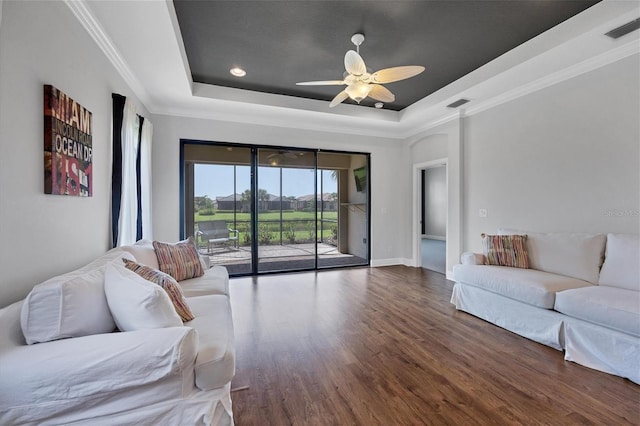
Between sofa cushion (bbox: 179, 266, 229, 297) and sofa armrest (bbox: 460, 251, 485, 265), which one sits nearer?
sofa cushion (bbox: 179, 266, 229, 297)

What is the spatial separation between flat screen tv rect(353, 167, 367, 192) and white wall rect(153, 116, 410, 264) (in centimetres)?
33

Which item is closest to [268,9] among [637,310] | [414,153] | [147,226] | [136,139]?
[136,139]

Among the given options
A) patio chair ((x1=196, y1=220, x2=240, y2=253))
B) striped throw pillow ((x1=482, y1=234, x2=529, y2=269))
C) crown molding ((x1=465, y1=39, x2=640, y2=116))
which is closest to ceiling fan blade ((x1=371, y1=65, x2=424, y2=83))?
crown molding ((x1=465, y1=39, x2=640, y2=116))

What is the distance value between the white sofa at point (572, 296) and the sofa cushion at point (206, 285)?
280cm

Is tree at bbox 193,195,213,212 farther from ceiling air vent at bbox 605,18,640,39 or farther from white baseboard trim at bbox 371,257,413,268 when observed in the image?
ceiling air vent at bbox 605,18,640,39

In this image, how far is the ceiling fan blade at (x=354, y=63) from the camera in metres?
2.53

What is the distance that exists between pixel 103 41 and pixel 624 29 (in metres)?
4.68

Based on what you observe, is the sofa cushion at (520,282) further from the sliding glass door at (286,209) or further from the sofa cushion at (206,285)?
the sliding glass door at (286,209)

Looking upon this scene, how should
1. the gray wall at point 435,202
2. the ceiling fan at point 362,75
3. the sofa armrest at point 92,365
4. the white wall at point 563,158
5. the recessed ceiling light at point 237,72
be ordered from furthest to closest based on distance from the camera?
the gray wall at point 435,202, the recessed ceiling light at point 237,72, the white wall at point 563,158, the ceiling fan at point 362,75, the sofa armrest at point 92,365

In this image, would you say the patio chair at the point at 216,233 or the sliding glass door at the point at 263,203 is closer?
the sliding glass door at the point at 263,203


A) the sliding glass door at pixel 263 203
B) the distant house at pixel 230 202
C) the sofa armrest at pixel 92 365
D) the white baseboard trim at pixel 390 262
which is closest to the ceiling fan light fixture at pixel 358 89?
the sliding glass door at pixel 263 203

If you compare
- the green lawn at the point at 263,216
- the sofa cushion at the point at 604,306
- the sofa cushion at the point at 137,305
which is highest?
the green lawn at the point at 263,216

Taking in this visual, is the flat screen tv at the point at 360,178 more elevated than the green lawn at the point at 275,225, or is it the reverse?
the flat screen tv at the point at 360,178

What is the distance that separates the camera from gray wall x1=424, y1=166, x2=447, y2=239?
32.4 ft
